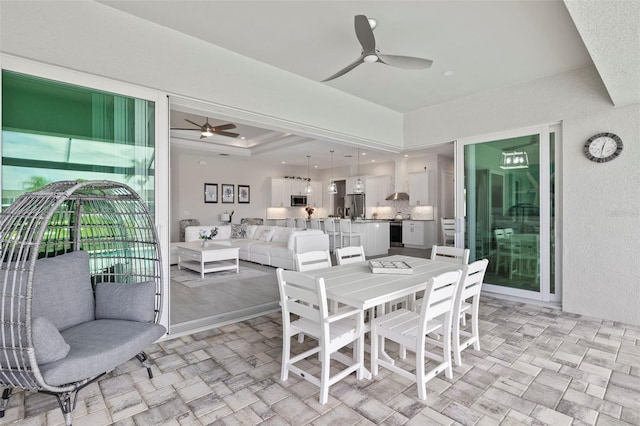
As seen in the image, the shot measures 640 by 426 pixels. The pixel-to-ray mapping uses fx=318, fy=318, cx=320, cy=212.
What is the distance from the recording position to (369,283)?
7.79 ft

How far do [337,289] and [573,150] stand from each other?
357cm

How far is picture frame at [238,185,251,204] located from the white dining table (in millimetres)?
7801

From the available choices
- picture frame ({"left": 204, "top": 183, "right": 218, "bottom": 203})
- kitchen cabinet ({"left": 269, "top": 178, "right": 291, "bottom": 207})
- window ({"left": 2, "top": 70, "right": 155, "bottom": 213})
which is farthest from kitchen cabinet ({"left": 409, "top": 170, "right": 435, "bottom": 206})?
window ({"left": 2, "top": 70, "right": 155, "bottom": 213})

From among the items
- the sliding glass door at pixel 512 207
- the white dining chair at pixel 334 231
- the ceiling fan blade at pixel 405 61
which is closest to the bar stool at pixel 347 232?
the white dining chair at pixel 334 231

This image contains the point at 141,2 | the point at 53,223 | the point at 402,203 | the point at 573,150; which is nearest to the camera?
the point at 53,223

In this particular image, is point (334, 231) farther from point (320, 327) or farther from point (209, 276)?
point (320, 327)

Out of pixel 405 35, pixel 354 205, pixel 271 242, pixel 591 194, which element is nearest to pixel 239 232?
pixel 271 242

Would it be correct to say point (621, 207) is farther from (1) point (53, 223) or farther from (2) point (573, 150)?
(1) point (53, 223)

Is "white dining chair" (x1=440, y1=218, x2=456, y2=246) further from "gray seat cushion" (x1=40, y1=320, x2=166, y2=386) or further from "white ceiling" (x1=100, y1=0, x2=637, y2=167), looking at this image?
"gray seat cushion" (x1=40, y1=320, x2=166, y2=386)

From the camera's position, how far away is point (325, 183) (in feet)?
40.6

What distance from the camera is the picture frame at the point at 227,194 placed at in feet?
32.4

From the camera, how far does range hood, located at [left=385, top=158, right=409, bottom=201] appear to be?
9.66m

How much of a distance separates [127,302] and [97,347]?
0.50 m

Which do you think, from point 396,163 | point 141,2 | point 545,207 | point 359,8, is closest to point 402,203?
point 396,163
